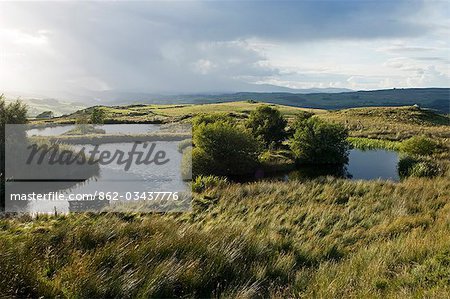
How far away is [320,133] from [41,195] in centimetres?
2268

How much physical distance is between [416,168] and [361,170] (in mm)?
4998

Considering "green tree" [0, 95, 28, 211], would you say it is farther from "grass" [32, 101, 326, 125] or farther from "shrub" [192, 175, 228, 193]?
"grass" [32, 101, 326, 125]

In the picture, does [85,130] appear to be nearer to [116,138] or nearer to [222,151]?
[116,138]

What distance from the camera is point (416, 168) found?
90.4 ft

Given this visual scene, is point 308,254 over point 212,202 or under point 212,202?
over

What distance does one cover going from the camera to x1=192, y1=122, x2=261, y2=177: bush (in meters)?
28.8

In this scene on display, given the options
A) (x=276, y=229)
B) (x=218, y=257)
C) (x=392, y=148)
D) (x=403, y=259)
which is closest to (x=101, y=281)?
(x=218, y=257)

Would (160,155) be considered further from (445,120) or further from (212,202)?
(445,120)

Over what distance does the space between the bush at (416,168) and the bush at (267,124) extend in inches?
581

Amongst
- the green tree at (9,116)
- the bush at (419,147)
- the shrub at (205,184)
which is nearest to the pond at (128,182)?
the shrub at (205,184)

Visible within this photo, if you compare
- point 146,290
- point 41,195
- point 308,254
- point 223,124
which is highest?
point 223,124

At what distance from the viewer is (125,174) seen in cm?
2936

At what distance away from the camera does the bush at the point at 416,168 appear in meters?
27.0

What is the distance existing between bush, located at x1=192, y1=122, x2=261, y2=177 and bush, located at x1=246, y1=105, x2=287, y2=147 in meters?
11.1
